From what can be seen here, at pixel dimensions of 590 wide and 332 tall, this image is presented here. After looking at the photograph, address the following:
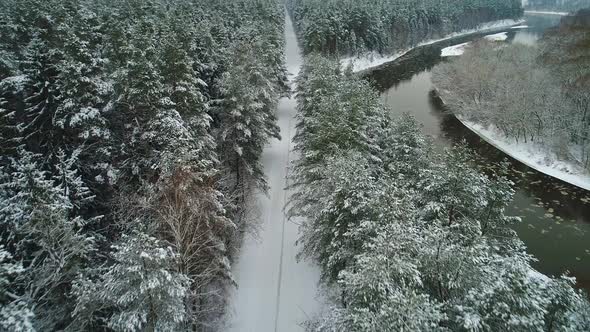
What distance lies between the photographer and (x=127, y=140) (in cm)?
2038

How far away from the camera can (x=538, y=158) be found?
43.1m

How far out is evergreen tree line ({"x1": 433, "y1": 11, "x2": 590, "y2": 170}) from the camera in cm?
4184

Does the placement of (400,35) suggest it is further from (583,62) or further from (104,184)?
(104,184)

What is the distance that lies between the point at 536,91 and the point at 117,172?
47.2 meters

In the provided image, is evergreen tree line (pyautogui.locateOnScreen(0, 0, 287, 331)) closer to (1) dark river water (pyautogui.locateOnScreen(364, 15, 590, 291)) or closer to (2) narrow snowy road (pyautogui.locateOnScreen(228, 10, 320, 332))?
(2) narrow snowy road (pyautogui.locateOnScreen(228, 10, 320, 332))

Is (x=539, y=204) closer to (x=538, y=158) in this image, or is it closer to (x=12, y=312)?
(x=538, y=158)

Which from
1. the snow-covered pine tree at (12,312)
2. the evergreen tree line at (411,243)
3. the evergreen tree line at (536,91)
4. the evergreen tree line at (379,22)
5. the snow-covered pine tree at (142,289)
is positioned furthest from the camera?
the evergreen tree line at (379,22)

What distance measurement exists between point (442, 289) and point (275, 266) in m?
14.0

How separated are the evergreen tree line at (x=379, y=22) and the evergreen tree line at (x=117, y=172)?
3871cm

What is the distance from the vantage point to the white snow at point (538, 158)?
39.1m

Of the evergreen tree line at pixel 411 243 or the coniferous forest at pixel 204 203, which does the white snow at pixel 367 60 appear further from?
the evergreen tree line at pixel 411 243

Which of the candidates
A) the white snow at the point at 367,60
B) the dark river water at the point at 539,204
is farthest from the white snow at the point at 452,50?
the dark river water at the point at 539,204

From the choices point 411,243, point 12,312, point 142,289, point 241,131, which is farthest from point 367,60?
point 12,312

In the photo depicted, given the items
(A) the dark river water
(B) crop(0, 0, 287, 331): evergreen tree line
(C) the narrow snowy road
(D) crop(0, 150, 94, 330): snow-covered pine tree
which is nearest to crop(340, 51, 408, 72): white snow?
(A) the dark river water
